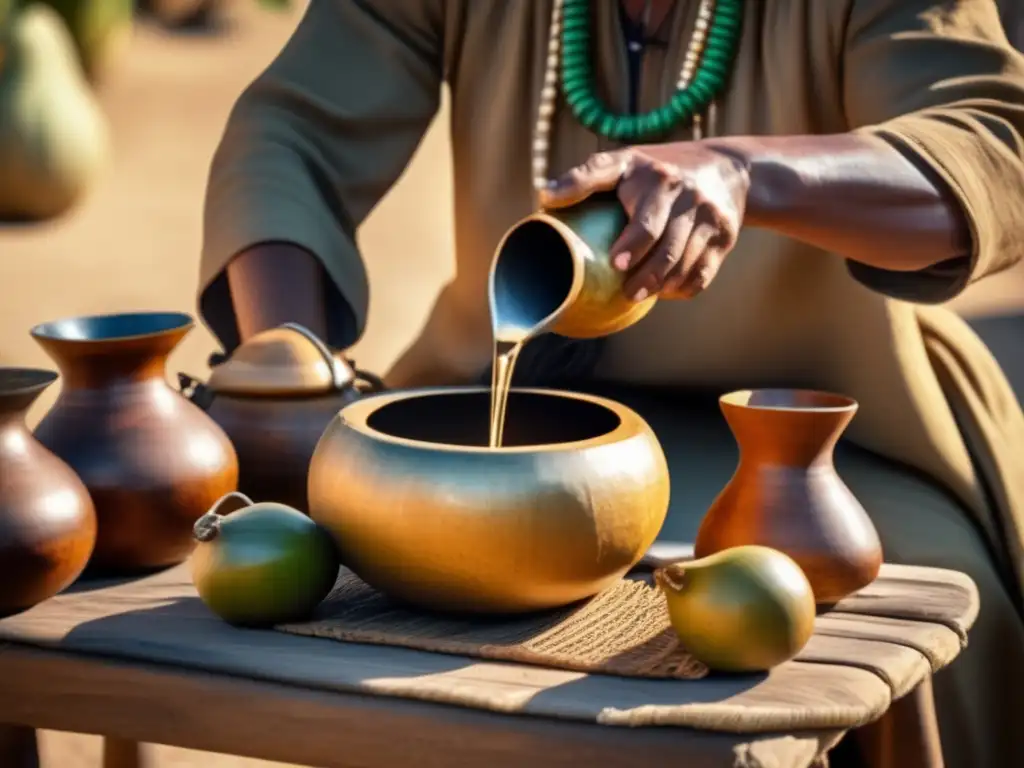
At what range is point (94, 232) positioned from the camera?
708 centimetres

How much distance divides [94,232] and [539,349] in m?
5.78

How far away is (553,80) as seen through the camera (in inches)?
72.5

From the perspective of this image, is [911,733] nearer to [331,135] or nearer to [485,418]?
[485,418]

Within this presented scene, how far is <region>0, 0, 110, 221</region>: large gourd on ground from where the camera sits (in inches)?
274

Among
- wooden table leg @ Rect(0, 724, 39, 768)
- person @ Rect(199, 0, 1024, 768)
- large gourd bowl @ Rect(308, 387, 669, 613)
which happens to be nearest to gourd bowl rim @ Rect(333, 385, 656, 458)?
large gourd bowl @ Rect(308, 387, 669, 613)

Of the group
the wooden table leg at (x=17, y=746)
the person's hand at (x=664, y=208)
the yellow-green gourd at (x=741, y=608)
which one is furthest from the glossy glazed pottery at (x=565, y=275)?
the wooden table leg at (x=17, y=746)

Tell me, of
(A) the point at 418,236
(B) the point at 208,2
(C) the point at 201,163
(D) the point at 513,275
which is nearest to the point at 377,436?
(D) the point at 513,275

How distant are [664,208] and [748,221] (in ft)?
0.78

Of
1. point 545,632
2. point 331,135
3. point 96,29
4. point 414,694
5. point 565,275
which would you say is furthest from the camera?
point 96,29

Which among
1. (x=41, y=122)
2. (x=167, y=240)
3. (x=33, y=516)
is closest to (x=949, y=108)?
(x=33, y=516)

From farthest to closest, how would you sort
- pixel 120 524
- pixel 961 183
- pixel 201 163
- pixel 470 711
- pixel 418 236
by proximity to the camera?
pixel 201 163 → pixel 418 236 → pixel 961 183 → pixel 120 524 → pixel 470 711

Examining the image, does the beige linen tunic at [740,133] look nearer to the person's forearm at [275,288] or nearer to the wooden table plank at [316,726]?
the person's forearm at [275,288]

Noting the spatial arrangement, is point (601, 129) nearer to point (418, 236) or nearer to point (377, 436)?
point (377, 436)

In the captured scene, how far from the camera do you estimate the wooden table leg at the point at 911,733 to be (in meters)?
1.24
